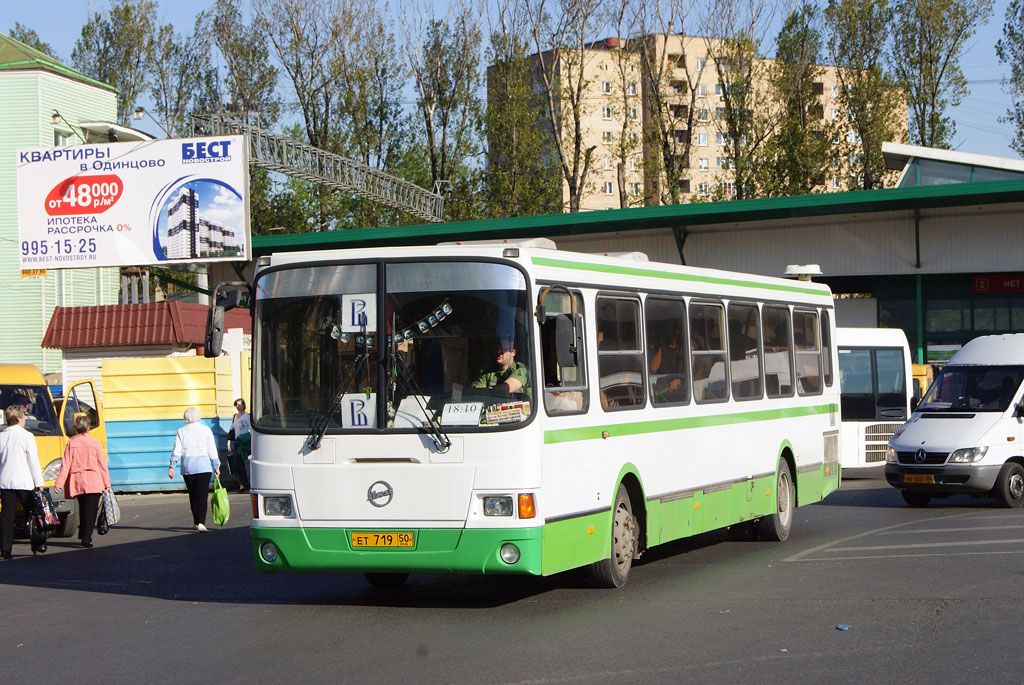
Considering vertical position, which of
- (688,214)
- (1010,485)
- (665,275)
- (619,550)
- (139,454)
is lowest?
(1010,485)

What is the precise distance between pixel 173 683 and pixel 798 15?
52.1 m

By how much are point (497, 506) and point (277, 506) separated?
1.78 meters

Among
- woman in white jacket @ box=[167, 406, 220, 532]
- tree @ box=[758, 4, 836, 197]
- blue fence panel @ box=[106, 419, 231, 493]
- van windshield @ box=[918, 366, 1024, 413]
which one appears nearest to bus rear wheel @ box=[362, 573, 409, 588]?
woman in white jacket @ box=[167, 406, 220, 532]

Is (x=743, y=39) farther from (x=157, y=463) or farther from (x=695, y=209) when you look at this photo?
(x=157, y=463)

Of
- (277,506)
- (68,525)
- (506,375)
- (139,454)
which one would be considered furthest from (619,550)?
(139,454)

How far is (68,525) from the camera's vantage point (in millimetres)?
18562

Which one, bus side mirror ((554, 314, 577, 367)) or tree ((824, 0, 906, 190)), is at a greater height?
tree ((824, 0, 906, 190))

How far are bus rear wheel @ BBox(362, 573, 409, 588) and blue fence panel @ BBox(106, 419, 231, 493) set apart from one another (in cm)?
1584

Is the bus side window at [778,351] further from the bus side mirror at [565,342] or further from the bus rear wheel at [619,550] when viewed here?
the bus side mirror at [565,342]

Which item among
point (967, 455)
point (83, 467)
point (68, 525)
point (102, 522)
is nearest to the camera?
point (83, 467)

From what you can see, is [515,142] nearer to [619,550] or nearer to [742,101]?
[742,101]

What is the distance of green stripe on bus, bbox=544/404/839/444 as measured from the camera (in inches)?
409

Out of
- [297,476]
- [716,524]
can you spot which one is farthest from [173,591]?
[716,524]

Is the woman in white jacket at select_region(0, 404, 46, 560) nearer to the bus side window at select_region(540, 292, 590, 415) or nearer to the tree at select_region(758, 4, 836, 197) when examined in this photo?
the bus side window at select_region(540, 292, 590, 415)
